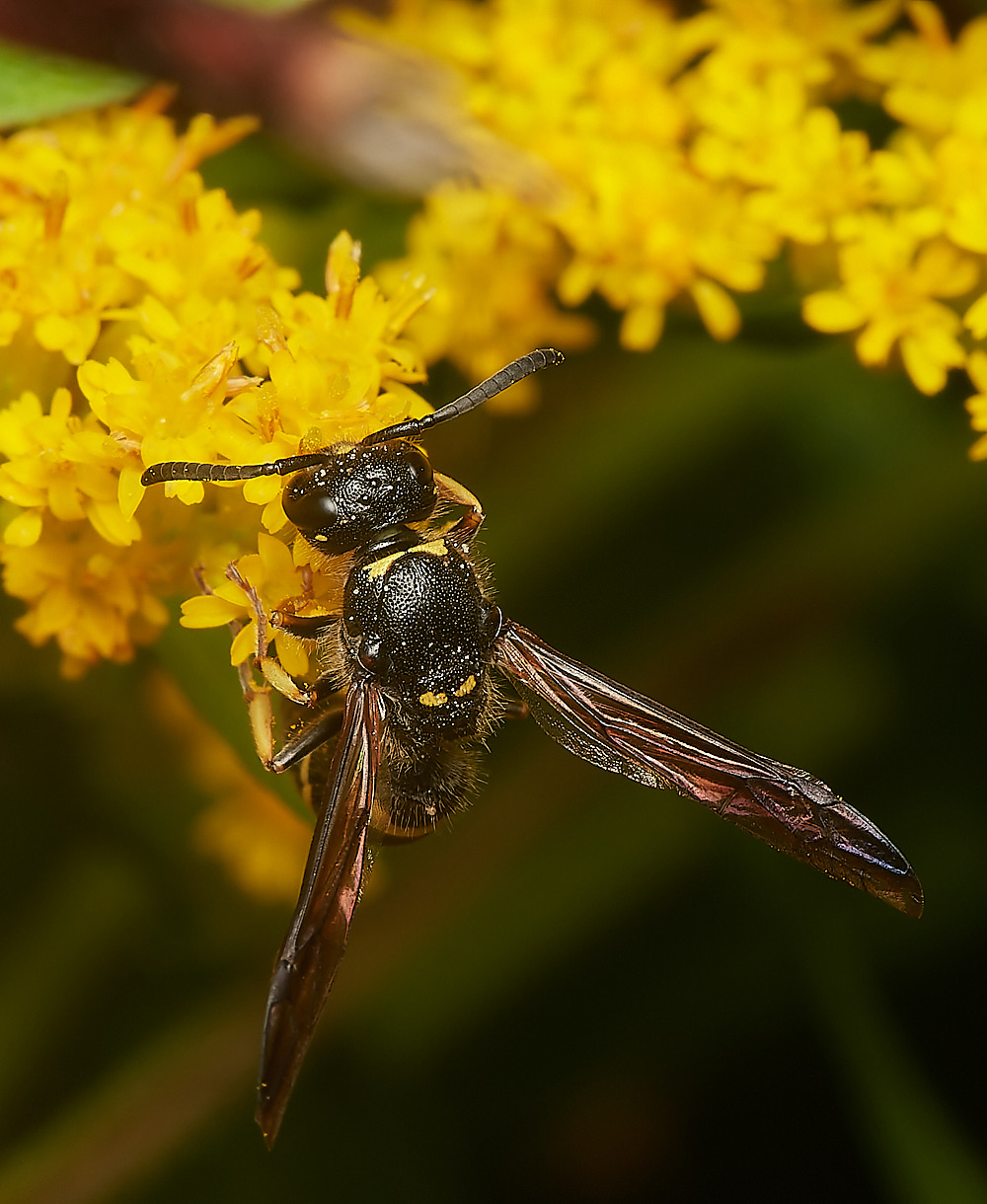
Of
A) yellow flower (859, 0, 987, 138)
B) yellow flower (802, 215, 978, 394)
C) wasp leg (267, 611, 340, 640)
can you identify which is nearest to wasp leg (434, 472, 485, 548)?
wasp leg (267, 611, 340, 640)

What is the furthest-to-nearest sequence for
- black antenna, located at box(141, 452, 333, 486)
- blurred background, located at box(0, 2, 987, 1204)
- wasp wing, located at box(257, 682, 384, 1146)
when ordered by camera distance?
blurred background, located at box(0, 2, 987, 1204), black antenna, located at box(141, 452, 333, 486), wasp wing, located at box(257, 682, 384, 1146)

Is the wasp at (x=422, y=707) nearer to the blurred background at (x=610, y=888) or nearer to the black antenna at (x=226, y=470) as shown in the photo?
the black antenna at (x=226, y=470)

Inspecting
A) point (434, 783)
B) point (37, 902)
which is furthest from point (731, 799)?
point (37, 902)

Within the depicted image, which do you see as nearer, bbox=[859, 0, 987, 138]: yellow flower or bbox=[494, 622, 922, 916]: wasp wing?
bbox=[494, 622, 922, 916]: wasp wing

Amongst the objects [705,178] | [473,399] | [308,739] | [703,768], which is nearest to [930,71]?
[705,178]

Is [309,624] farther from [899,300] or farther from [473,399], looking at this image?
[899,300]

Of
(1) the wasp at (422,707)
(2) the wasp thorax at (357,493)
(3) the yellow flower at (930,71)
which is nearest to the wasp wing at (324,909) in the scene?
→ (1) the wasp at (422,707)

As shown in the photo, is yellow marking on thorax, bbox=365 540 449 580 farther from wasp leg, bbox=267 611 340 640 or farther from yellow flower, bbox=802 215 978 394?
yellow flower, bbox=802 215 978 394

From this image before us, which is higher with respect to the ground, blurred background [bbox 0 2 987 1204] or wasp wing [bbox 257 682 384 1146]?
wasp wing [bbox 257 682 384 1146]
